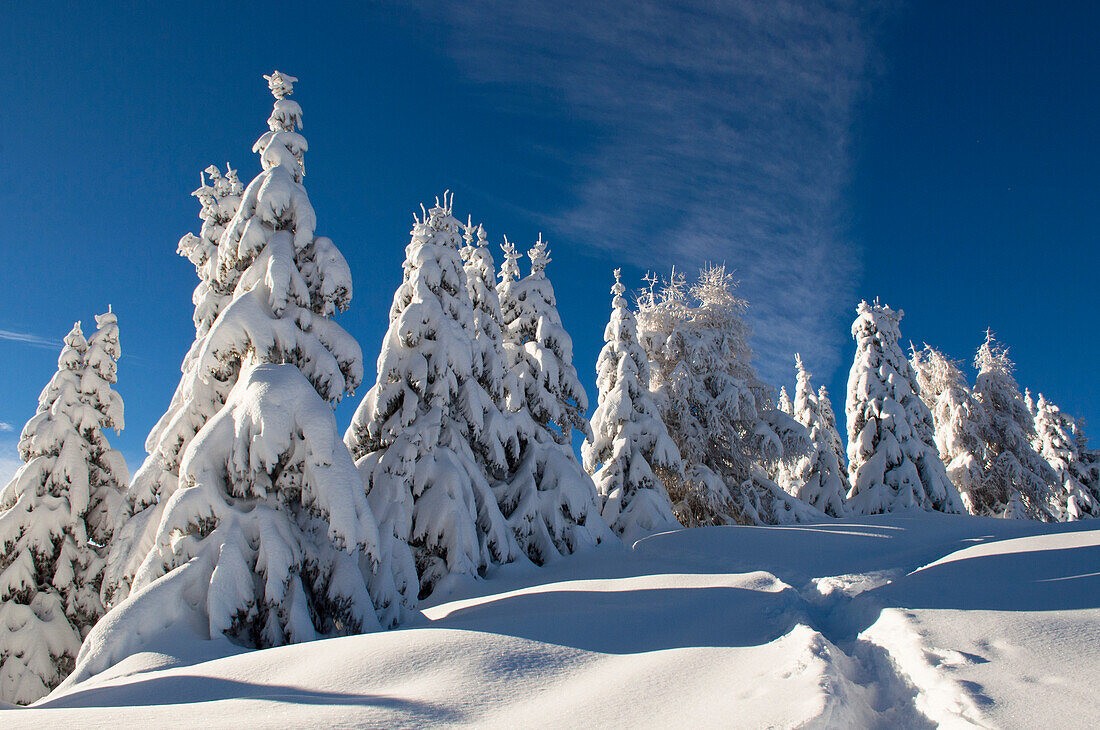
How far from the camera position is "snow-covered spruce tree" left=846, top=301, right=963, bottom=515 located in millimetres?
20391

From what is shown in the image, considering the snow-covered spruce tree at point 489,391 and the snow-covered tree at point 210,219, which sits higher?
the snow-covered tree at point 210,219

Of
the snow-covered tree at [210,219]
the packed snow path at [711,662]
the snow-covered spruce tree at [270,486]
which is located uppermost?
the snow-covered tree at [210,219]

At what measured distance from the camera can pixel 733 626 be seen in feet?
19.2

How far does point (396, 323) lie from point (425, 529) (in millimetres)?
4994

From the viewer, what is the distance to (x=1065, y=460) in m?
29.1

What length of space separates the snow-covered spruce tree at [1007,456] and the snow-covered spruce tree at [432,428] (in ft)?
78.9

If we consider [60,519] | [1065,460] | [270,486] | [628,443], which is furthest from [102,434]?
[1065,460]

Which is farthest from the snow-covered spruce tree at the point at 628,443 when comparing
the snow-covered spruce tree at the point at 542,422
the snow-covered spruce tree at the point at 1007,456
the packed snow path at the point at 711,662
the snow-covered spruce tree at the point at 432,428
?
the snow-covered spruce tree at the point at 1007,456

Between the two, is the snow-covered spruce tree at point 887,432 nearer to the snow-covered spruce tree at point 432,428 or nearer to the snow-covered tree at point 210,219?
the snow-covered spruce tree at point 432,428

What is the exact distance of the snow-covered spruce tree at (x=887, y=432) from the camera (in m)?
20.4

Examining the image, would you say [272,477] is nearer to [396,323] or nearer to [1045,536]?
[396,323]

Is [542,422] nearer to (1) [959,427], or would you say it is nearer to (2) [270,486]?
(2) [270,486]

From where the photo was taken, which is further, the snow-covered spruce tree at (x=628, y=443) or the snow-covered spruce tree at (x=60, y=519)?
the snow-covered spruce tree at (x=628, y=443)

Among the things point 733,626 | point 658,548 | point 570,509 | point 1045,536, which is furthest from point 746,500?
point 733,626
